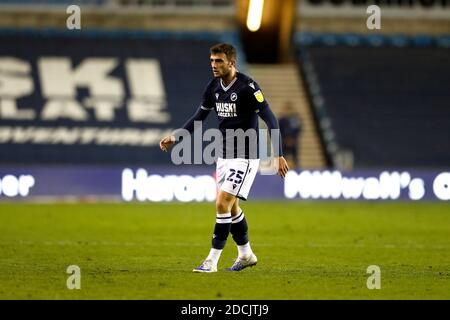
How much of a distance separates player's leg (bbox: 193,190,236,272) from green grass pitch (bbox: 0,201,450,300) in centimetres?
16

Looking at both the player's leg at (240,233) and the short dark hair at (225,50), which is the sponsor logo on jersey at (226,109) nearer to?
the short dark hair at (225,50)

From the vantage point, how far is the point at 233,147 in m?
11.3

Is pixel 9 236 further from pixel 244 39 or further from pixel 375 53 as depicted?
pixel 244 39

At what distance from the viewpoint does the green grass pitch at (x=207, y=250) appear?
9797mm

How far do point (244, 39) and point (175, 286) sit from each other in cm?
2663

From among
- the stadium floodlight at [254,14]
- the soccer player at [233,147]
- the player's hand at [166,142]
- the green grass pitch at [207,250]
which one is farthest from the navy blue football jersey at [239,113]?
the stadium floodlight at [254,14]

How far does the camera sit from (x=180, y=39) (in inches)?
1257

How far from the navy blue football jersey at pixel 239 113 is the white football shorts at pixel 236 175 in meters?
0.07

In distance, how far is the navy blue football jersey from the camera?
11180 mm

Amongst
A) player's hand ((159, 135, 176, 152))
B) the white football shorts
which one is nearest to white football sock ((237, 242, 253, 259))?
the white football shorts

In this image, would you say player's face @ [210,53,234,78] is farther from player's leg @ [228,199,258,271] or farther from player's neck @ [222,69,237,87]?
player's leg @ [228,199,258,271]

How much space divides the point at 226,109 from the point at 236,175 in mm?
753

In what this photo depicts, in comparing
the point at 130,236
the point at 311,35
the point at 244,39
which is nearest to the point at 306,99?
the point at 311,35

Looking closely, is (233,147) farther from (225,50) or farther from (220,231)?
(225,50)
